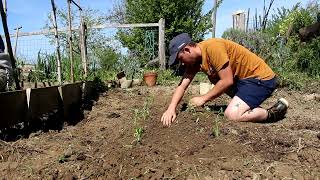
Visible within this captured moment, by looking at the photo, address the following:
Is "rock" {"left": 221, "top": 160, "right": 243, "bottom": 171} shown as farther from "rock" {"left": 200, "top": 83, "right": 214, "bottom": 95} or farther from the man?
"rock" {"left": 200, "top": 83, "right": 214, "bottom": 95}

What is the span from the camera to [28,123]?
4.23 metres

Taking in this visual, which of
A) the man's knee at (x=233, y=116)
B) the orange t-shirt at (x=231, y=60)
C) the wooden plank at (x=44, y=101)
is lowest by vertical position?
the man's knee at (x=233, y=116)

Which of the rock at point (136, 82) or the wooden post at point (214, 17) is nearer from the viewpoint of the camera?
the rock at point (136, 82)

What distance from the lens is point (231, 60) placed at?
439 cm

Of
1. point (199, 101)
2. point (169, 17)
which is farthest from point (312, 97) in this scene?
point (169, 17)

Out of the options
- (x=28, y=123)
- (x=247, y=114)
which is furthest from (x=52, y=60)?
(x=247, y=114)

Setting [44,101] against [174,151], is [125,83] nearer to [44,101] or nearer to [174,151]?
[44,101]

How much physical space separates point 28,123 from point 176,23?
1054 cm

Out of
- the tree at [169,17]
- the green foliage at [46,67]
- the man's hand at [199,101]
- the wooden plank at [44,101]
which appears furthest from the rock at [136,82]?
the man's hand at [199,101]

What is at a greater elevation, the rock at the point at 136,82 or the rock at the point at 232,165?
the rock at the point at 232,165

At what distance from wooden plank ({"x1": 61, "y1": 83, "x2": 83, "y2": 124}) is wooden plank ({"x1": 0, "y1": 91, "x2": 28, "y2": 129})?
0.93 meters

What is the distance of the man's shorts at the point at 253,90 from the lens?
4.52 metres

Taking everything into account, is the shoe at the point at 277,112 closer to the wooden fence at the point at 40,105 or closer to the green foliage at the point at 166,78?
the wooden fence at the point at 40,105

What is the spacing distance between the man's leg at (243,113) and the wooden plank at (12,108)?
200 cm
